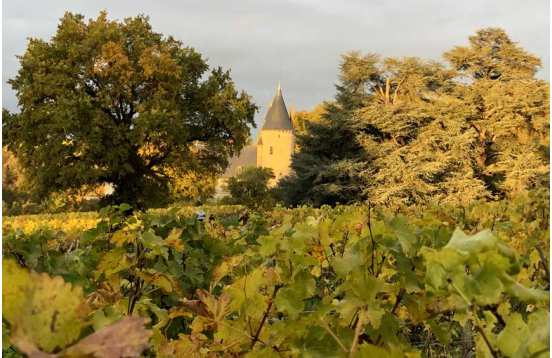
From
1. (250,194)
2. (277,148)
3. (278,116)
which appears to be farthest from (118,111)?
(278,116)

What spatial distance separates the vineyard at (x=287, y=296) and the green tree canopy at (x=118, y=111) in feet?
75.2

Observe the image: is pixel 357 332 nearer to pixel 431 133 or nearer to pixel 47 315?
pixel 47 315

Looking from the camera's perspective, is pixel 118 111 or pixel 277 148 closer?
pixel 118 111

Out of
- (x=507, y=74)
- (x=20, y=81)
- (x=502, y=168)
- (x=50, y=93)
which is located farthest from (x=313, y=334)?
(x=507, y=74)

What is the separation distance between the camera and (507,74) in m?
31.1

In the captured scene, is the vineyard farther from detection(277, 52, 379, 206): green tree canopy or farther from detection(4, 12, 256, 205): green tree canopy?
detection(277, 52, 379, 206): green tree canopy

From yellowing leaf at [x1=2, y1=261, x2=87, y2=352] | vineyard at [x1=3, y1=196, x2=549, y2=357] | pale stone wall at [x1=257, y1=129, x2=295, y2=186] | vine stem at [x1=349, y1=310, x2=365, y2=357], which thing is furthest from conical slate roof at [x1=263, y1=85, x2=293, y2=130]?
yellowing leaf at [x1=2, y1=261, x2=87, y2=352]

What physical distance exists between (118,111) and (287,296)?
2734 centimetres

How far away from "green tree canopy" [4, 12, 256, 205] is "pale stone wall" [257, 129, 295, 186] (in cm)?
3497

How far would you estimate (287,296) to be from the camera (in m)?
1.23

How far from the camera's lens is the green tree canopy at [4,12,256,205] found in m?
25.2

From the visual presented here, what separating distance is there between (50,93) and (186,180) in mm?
10931

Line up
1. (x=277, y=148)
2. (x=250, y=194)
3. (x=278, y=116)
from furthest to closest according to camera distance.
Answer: (x=278, y=116)
(x=277, y=148)
(x=250, y=194)

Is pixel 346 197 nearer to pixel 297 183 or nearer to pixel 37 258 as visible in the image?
pixel 297 183
